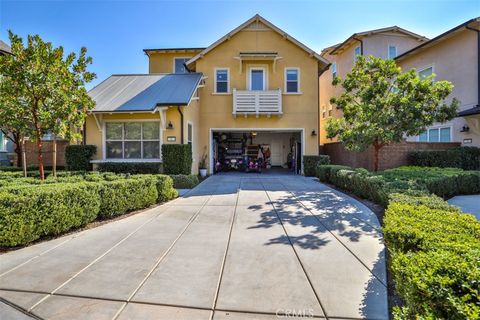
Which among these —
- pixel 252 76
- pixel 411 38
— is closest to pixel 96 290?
pixel 252 76

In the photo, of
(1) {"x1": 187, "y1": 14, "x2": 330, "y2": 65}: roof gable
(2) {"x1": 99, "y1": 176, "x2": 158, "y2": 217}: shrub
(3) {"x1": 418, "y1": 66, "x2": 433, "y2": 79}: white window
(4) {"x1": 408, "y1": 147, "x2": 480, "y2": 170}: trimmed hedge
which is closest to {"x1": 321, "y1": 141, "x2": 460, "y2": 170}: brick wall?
(4) {"x1": 408, "y1": 147, "x2": 480, "y2": 170}: trimmed hedge

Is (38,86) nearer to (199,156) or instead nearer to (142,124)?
(142,124)

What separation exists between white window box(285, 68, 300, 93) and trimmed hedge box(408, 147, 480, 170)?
7723 mm

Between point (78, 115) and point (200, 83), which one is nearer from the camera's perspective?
point (78, 115)

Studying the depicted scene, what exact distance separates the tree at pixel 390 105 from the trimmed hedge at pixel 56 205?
815cm

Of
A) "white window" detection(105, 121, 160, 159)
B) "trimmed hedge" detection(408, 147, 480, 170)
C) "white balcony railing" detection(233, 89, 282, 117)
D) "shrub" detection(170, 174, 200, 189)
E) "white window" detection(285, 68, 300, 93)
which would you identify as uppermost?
"white window" detection(285, 68, 300, 93)

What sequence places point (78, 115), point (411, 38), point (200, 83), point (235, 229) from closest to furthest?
point (235, 229) < point (78, 115) < point (200, 83) < point (411, 38)

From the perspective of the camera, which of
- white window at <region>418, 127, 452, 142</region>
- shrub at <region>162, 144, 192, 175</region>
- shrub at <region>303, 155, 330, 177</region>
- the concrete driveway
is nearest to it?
the concrete driveway

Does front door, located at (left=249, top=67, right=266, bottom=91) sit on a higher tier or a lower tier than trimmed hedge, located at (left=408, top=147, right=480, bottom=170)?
higher

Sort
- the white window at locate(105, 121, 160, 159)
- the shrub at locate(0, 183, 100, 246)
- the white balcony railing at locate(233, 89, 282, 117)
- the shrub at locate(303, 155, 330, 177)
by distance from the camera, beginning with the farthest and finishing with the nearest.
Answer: the white balcony railing at locate(233, 89, 282, 117), the shrub at locate(303, 155, 330, 177), the white window at locate(105, 121, 160, 159), the shrub at locate(0, 183, 100, 246)

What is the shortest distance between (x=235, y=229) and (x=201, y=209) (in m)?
2.06

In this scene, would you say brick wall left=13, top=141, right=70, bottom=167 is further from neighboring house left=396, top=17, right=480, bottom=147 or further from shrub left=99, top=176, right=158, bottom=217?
neighboring house left=396, top=17, right=480, bottom=147

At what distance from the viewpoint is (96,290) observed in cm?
320

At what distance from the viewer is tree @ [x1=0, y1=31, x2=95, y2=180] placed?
6.99m
